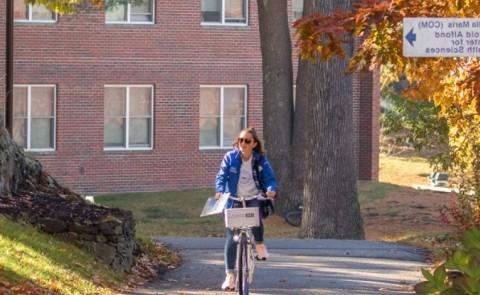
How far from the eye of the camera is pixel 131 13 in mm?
36562

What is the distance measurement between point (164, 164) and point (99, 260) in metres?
22.6

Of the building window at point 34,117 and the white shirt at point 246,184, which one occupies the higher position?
the building window at point 34,117

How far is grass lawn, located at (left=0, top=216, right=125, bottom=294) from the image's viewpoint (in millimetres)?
11898

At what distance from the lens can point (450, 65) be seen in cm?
1427

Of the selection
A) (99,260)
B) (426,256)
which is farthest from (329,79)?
(99,260)

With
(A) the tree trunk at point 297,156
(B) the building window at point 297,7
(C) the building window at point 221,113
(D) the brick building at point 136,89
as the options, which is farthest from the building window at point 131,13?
(A) the tree trunk at point 297,156

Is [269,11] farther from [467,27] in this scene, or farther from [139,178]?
[467,27]

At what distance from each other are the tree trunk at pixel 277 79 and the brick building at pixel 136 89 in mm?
7528

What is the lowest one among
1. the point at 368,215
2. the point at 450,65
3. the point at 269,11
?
the point at 368,215

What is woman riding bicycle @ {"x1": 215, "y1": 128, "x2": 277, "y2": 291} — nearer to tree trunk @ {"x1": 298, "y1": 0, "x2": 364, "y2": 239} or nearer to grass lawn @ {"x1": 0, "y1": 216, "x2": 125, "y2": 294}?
grass lawn @ {"x1": 0, "y1": 216, "x2": 125, "y2": 294}

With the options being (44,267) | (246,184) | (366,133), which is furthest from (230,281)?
(366,133)

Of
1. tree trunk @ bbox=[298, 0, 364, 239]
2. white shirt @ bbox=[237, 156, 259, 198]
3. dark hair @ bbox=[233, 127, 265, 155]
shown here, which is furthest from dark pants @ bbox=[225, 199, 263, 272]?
tree trunk @ bbox=[298, 0, 364, 239]

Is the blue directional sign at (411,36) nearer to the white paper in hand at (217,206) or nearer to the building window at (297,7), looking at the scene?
the white paper in hand at (217,206)

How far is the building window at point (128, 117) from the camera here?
36406 millimetres
